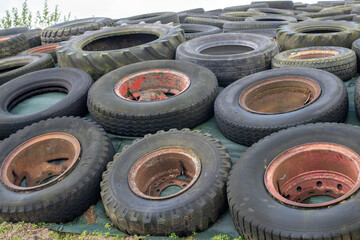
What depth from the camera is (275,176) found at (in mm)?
2455

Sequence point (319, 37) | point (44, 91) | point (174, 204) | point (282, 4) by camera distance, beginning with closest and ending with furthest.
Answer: point (174, 204) → point (319, 37) → point (44, 91) → point (282, 4)

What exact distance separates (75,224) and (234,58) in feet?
9.36

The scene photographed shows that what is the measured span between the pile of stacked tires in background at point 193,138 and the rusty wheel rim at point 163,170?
1cm

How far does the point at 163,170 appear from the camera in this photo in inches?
122

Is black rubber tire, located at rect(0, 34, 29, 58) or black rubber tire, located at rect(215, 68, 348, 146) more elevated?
black rubber tire, located at rect(215, 68, 348, 146)

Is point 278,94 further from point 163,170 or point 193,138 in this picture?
point 163,170

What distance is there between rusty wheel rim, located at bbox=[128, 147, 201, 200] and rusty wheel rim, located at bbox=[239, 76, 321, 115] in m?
0.99

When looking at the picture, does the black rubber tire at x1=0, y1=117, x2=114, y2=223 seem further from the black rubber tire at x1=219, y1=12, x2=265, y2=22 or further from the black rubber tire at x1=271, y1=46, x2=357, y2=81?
the black rubber tire at x1=219, y1=12, x2=265, y2=22

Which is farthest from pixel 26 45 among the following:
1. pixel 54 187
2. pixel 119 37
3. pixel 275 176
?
pixel 275 176

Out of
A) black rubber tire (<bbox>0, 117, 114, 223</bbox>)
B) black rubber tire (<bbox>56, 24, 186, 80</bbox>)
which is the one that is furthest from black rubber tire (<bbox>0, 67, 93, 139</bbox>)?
black rubber tire (<bbox>0, 117, 114, 223</bbox>)

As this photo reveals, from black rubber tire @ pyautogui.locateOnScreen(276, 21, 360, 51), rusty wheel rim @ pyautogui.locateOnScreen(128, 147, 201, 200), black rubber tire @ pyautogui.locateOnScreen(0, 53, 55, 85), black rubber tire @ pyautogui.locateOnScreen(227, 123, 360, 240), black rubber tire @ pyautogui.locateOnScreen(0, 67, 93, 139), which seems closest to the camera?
black rubber tire @ pyautogui.locateOnScreen(227, 123, 360, 240)

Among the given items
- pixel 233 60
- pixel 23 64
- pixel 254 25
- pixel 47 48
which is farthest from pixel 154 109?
pixel 47 48

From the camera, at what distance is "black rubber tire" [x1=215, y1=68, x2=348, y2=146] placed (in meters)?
2.96

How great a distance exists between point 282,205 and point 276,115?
1204 mm
